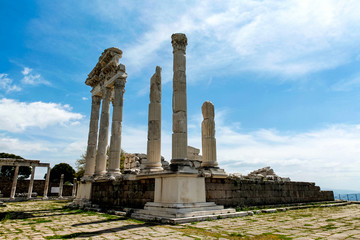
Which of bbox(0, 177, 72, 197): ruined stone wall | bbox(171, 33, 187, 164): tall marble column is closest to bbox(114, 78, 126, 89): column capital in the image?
bbox(171, 33, 187, 164): tall marble column

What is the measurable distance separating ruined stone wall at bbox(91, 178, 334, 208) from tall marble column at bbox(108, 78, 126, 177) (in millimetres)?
1065

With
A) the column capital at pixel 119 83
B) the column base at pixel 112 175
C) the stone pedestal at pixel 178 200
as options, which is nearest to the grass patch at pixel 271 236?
the stone pedestal at pixel 178 200

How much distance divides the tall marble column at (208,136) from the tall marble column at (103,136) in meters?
7.60

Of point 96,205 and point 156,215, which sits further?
point 96,205

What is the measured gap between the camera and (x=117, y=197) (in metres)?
13.0

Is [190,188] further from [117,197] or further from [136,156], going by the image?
[136,156]

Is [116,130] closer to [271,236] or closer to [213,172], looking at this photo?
[213,172]

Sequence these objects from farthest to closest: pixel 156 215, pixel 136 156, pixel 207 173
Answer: pixel 136 156 → pixel 207 173 → pixel 156 215

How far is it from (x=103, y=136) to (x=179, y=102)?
7999 millimetres

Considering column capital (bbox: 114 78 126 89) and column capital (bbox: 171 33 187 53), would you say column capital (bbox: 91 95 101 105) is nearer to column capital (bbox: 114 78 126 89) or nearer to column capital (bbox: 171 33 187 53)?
column capital (bbox: 114 78 126 89)

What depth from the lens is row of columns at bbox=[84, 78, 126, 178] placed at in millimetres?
15195

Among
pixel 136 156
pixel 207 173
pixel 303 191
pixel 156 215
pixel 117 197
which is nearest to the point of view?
pixel 156 215

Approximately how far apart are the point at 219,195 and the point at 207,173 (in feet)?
4.11

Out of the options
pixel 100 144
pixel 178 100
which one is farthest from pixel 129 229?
pixel 100 144
